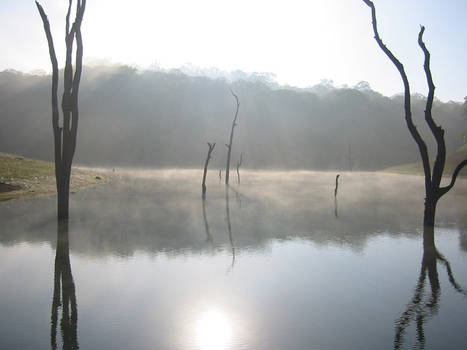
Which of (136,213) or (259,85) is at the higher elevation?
(259,85)

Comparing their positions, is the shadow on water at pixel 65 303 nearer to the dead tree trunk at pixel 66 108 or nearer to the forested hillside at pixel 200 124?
the dead tree trunk at pixel 66 108

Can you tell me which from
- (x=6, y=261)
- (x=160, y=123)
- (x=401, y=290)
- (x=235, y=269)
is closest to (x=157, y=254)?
(x=235, y=269)

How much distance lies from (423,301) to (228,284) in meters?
4.58

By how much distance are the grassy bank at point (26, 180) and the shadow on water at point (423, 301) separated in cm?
2428

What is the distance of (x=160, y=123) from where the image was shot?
6004 inches

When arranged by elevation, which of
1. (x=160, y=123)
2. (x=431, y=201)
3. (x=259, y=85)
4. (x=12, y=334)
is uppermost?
(x=259, y=85)

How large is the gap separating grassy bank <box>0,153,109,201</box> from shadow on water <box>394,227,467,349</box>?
24.3 metres

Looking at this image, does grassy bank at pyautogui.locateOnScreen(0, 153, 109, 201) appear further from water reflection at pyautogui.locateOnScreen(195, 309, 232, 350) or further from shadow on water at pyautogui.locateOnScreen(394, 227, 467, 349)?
shadow on water at pyautogui.locateOnScreen(394, 227, 467, 349)

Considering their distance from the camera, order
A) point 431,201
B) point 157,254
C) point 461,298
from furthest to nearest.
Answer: point 431,201, point 157,254, point 461,298

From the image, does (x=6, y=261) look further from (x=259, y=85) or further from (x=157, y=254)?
(x=259, y=85)

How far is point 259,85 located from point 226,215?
15431 centimetres

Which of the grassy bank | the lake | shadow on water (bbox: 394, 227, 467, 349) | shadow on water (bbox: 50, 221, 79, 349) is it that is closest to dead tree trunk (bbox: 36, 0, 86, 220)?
the lake

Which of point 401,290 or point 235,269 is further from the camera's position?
point 235,269

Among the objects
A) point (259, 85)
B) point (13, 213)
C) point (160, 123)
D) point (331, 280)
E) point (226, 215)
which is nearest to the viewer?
point (331, 280)
